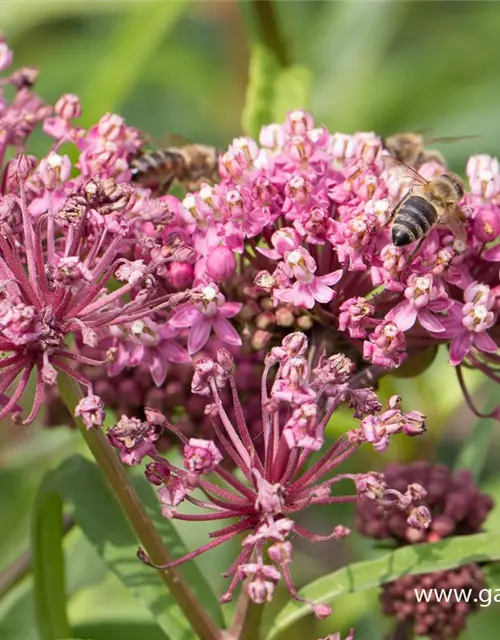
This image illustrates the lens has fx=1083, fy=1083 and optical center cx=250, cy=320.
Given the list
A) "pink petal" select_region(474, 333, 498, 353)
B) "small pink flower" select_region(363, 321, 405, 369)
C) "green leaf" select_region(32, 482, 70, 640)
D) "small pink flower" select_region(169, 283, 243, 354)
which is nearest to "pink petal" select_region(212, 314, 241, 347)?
"small pink flower" select_region(169, 283, 243, 354)

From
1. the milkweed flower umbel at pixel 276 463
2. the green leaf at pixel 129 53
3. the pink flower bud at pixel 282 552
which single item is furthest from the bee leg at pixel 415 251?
the green leaf at pixel 129 53

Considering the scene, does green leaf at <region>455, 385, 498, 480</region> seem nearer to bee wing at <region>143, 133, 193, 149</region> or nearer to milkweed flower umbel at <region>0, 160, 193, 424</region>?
bee wing at <region>143, 133, 193, 149</region>

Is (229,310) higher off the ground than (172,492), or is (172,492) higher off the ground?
(229,310)

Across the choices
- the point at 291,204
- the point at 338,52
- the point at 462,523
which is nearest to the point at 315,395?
the point at 291,204

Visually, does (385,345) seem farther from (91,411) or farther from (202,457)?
(91,411)

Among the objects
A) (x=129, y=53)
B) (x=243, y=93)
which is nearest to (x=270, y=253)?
(x=129, y=53)
